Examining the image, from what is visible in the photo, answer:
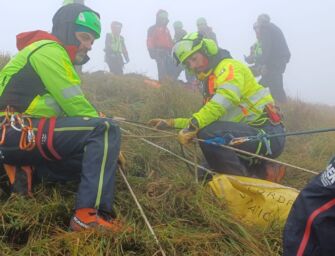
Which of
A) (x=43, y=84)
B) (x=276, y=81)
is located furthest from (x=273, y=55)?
(x=43, y=84)

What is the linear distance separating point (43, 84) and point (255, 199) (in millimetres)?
1824

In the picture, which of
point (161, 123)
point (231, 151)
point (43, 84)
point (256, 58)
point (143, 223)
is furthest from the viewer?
point (256, 58)

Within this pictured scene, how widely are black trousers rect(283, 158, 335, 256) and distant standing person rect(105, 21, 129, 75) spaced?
10248 mm

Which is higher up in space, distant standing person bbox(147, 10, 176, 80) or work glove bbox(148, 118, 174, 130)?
distant standing person bbox(147, 10, 176, 80)

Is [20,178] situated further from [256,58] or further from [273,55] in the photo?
[256,58]

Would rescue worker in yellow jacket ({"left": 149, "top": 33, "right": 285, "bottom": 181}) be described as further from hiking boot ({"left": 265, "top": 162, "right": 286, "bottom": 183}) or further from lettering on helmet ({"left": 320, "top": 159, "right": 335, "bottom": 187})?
lettering on helmet ({"left": 320, "top": 159, "right": 335, "bottom": 187})

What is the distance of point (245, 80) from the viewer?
4.48m

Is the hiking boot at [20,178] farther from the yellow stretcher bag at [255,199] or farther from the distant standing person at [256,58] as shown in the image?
the distant standing person at [256,58]

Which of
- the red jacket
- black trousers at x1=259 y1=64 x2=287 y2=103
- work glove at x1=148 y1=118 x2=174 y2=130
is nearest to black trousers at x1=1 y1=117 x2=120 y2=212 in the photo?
work glove at x1=148 y1=118 x2=174 y2=130

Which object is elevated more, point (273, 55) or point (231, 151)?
point (273, 55)

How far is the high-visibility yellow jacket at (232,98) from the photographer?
421 cm

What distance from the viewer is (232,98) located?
4219mm

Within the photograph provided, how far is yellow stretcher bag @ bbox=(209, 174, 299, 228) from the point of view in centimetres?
332

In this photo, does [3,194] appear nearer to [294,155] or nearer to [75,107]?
[75,107]
